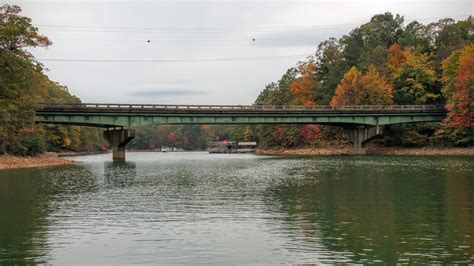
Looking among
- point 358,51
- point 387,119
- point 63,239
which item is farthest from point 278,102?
point 63,239

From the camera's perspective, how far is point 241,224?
2198 centimetres

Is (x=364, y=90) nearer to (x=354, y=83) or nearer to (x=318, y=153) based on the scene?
(x=354, y=83)

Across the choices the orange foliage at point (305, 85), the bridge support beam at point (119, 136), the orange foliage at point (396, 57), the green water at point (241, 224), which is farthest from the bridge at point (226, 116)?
the green water at point (241, 224)

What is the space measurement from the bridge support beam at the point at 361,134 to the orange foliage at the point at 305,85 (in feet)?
78.2

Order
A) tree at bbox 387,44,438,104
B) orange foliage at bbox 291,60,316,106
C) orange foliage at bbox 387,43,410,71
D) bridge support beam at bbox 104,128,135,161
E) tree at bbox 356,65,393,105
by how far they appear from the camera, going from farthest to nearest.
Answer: orange foliage at bbox 291,60,316,106 → orange foliage at bbox 387,43,410,71 → tree at bbox 356,65,393,105 → tree at bbox 387,44,438,104 → bridge support beam at bbox 104,128,135,161

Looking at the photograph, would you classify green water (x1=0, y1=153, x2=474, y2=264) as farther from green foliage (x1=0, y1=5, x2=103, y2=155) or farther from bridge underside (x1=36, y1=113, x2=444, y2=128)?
bridge underside (x1=36, y1=113, x2=444, y2=128)

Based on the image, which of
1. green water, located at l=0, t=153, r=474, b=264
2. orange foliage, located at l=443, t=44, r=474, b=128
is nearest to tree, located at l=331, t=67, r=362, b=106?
orange foliage, located at l=443, t=44, r=474, b=128

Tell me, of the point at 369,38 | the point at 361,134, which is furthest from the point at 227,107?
the point at 369,38

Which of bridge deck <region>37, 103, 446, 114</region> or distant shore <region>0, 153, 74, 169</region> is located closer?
distant shore <region>0, 153, 74, 169</region>

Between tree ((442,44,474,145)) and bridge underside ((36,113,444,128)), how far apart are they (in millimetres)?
7774

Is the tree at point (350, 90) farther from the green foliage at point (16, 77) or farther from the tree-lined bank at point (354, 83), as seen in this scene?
the green foliage at point (16, 77)

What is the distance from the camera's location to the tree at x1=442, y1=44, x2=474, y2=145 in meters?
83.3

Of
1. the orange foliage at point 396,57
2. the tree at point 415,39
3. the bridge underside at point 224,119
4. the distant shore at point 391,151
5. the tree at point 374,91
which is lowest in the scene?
the distant shore at point 391,151

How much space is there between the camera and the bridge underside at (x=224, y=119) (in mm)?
83500
